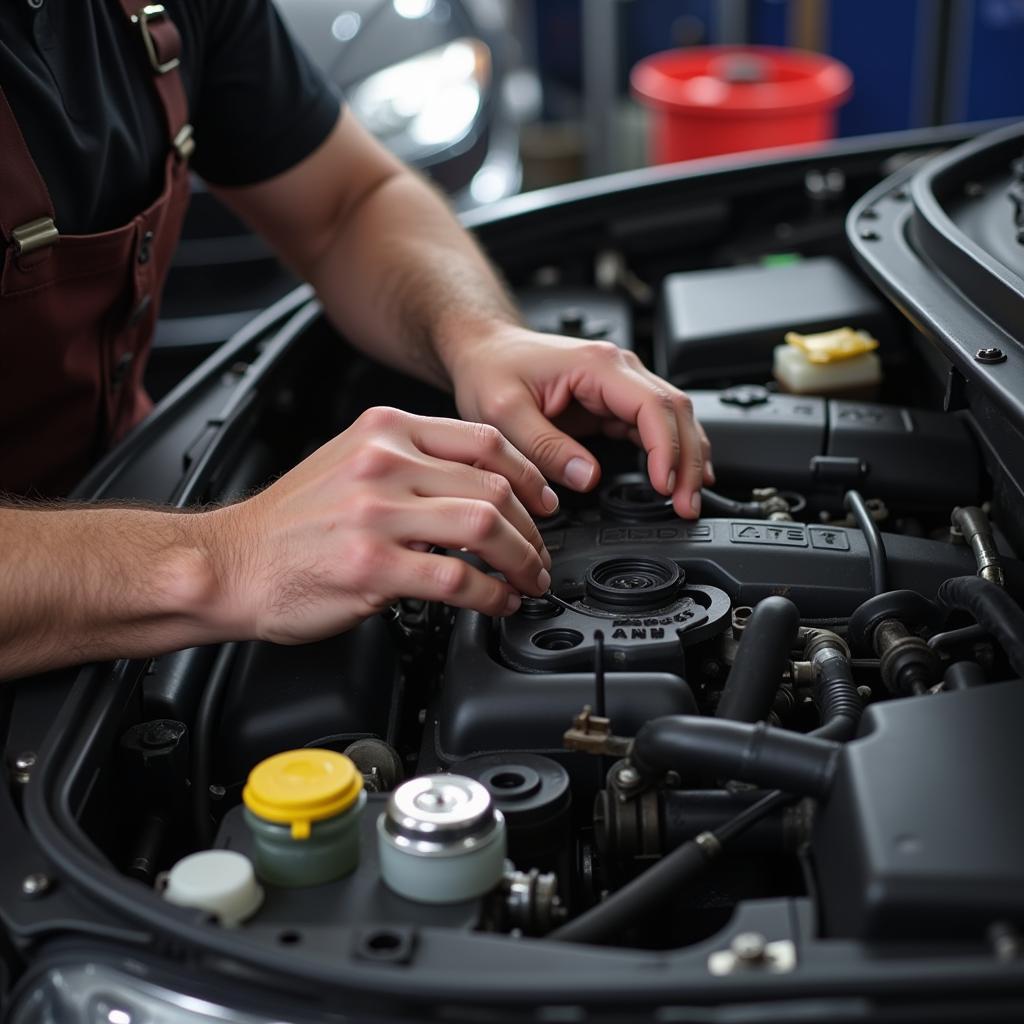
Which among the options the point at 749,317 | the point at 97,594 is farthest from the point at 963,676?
the point at 749,317

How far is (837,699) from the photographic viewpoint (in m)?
0.90

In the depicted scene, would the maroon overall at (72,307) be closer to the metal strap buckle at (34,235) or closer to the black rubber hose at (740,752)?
the metal strap buckle at (34,235)

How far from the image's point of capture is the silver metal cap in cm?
74

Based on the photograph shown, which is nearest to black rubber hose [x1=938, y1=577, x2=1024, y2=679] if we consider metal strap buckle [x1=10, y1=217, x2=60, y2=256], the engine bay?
the engine bay

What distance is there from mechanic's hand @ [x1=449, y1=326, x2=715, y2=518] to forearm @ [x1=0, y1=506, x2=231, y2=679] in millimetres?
346

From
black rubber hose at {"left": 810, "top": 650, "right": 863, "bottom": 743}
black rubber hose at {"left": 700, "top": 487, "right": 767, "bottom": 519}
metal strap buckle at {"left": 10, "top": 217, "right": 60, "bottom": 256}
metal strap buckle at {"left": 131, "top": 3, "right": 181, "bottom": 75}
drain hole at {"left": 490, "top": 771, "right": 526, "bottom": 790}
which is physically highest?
metal strap buckle at {"left": 131, "top": 3, "right": 181, "bottom": 75}

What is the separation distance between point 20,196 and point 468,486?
1.72ft

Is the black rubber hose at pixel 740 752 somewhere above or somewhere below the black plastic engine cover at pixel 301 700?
above

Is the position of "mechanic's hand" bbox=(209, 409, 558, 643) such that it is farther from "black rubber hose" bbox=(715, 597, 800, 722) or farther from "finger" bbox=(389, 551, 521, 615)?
"black rubber hose" bbox=(715, 597, 800, 722)

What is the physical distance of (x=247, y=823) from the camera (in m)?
0.80

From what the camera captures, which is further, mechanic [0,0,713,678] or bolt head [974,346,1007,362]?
bolt head [974,346,1007,362]

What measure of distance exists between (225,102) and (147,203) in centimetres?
25

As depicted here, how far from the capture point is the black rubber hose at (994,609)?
848 mm

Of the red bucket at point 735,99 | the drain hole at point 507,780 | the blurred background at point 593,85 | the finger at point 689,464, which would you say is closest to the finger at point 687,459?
the finger at point 689,464
